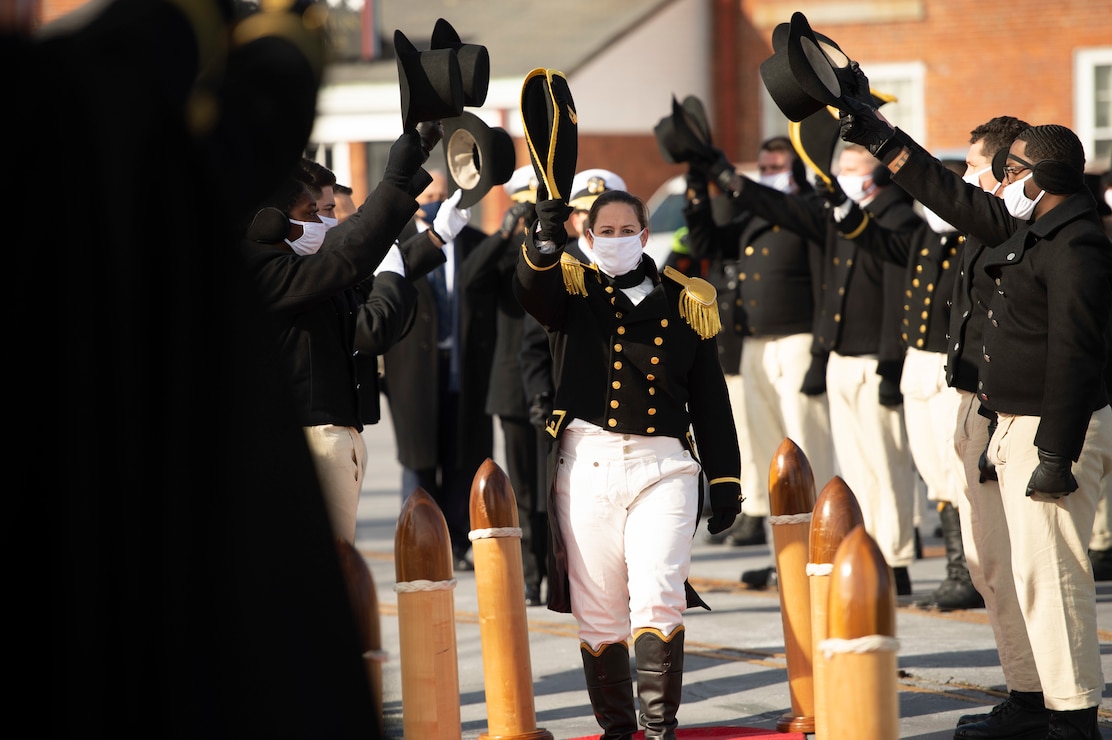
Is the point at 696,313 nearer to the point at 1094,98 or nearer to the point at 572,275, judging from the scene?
the point at 572,275

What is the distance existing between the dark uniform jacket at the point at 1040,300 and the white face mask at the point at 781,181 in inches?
160

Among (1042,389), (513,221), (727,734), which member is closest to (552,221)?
(1042,389)

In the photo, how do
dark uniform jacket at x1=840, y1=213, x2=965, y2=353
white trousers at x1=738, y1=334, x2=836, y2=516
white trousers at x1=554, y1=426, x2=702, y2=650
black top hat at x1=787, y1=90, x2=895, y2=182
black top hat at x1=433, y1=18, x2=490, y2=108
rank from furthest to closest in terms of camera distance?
white trousers at x1=738, y1=334, x2=836, y2=516 < dark uniform jacket at x1=840, y1=213, x2=965, y2=353 < black top hat at x1=787, y1=90, x2=895, y2=182 < black top hat at x1=433, y1=18, x2=490, y2=108 < white trousers at x1=554, y1=426, x2=702, y2=650

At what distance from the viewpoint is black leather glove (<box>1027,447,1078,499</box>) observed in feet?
15.3

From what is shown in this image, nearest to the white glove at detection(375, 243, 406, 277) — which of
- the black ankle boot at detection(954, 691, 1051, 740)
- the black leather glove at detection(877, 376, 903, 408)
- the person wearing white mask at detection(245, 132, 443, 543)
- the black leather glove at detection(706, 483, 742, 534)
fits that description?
the person wearing white mask at detection(245, 132, 443, 543)

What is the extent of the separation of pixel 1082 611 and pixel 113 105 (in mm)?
4331

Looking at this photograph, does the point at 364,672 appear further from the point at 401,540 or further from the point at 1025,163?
the point at 1025,163

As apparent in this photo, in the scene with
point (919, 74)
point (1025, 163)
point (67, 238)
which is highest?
point (919, 74)

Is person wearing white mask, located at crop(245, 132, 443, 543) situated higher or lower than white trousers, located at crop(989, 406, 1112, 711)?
higher

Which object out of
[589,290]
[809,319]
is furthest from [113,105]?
[809,319]

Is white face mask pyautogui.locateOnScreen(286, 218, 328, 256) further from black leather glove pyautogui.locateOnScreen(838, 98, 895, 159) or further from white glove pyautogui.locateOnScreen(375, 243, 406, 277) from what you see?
black leather glove pyautogui.locateOnScreen(838, 98, 895, 159)

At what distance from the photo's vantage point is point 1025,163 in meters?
5.02

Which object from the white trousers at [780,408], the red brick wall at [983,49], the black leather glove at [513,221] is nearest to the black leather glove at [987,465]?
the white trousers at [780,408]

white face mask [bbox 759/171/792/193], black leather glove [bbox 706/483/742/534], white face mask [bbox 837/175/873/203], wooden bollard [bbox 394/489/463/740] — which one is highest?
white face mask [bbox 759/171/792/193]
